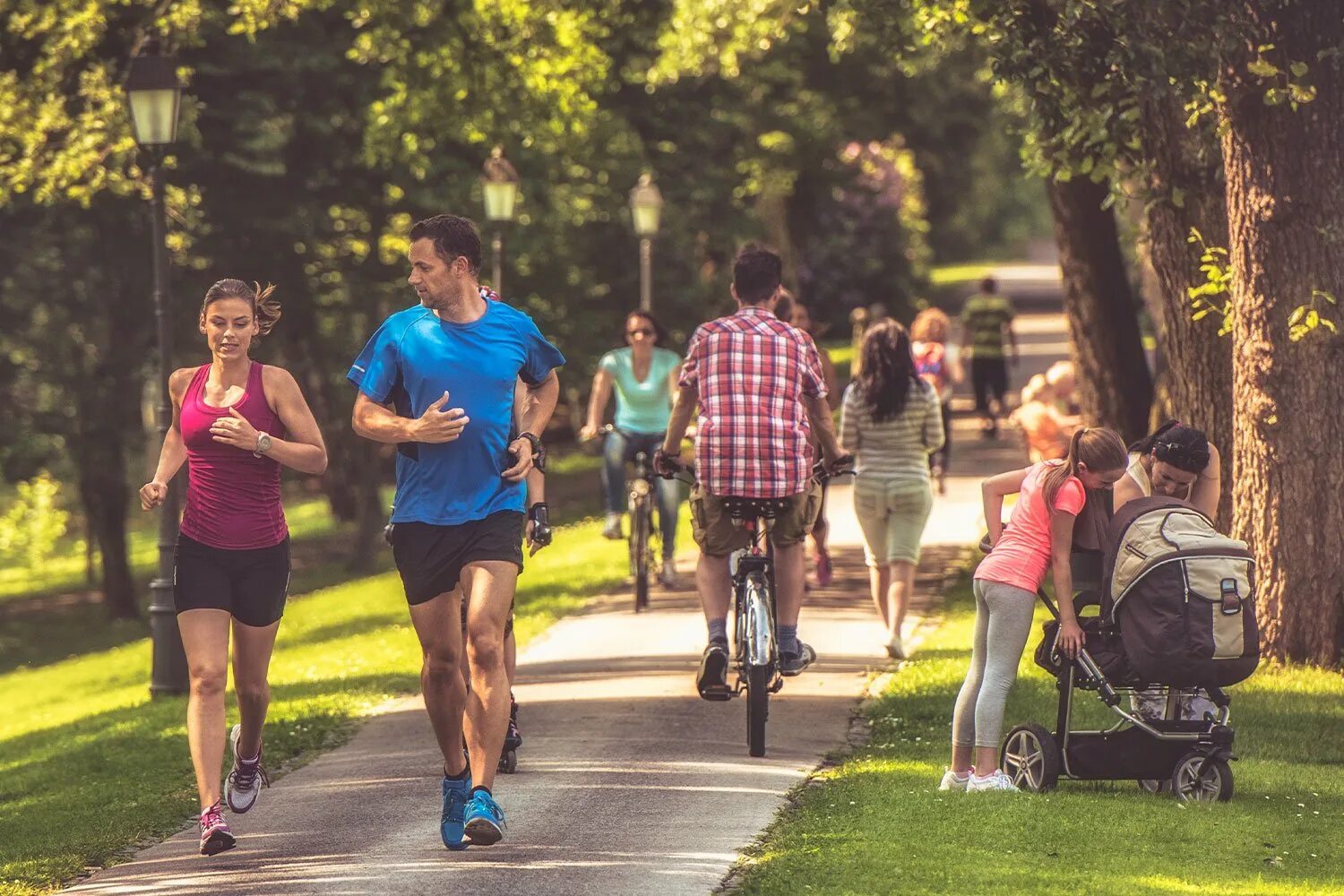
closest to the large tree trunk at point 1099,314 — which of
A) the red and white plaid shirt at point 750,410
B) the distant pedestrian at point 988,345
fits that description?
the red and white plaid shirt at point 750,410

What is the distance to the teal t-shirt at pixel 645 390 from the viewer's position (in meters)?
15.2

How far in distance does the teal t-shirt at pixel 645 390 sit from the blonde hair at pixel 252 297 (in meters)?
7.14

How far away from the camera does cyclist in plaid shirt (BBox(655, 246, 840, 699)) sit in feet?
31.1

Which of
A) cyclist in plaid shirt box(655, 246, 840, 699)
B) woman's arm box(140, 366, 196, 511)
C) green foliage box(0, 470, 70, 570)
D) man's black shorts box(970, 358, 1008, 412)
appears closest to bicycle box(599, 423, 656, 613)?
cyclist in plaid shirt box(655, 246, 840, 699)

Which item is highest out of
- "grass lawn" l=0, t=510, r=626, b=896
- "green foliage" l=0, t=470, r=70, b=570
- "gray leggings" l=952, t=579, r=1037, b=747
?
"gray leggings" l=952, t=579, r=1037, b=747

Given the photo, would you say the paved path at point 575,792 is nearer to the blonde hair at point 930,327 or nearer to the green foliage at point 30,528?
the blonde hair at point 930,327

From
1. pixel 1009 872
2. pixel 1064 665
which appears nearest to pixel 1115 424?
pixel 1064 665

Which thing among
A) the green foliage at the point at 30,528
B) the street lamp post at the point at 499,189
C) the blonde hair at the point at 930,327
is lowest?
the green foliage at the point at 30,528

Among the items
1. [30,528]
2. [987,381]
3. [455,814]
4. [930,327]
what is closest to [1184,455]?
[455,814]

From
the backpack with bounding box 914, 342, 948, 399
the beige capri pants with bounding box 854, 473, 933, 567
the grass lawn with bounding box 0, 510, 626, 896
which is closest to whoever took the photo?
the grass lawn with bounding box 0, 510, 626, 896

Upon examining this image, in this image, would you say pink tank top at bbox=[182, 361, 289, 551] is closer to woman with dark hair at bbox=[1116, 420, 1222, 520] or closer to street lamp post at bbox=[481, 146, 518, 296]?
woman with dark hair at bbox=[1116, 420, 1222, 520]

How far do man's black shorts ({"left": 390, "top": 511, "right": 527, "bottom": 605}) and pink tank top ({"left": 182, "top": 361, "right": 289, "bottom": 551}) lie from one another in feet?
1.98

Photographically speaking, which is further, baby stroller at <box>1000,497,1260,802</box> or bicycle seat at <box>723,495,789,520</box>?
bicycle seat at <box>723,495,789,520</box>

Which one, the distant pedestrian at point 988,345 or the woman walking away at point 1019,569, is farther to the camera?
the distant pedestrian at point 988,345
